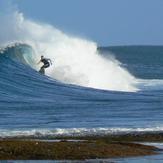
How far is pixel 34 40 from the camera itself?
54844 millimetres

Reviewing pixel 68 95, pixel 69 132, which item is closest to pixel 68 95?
pixel 68 95

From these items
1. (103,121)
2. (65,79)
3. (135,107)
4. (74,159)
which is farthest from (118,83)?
(74,159)

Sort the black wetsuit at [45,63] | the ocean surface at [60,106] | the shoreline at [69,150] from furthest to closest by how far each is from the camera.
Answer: the black wetsuit at [45,63] → the ocean surface at [60,106] → the shoreline at [69,150]

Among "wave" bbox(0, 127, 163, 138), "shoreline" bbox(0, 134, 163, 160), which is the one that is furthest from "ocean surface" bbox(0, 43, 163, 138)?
"shoreline" bbox(0, 134, 163, 160)

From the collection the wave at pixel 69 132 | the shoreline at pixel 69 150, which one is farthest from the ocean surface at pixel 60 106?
the shoreline at pixel 69 150

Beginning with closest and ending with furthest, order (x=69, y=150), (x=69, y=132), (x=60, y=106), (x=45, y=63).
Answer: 1. (x=69, y=150)
2. (x=69, y=132)
3. (x=60, y=106)
4. (x=45, y=63)

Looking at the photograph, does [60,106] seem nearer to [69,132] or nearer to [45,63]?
[69,132]

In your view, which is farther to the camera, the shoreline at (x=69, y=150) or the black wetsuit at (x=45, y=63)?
the black wetsuit at (x=45, y=63)

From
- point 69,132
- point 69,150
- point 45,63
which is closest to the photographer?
point 69,150

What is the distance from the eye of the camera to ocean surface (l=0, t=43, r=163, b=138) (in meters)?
27.5

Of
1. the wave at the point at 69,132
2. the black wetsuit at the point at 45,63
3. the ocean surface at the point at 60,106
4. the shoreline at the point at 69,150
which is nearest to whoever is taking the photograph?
the shoreline at the point at 69,150

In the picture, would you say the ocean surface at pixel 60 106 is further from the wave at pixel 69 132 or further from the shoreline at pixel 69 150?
the shoreline at pixel 69 150

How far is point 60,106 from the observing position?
34.8 m

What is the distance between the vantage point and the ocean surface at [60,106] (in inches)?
1084
